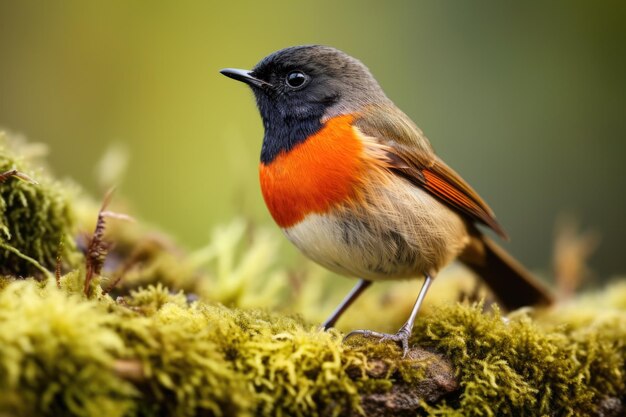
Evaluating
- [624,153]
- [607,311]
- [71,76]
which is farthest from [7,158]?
[624,153]

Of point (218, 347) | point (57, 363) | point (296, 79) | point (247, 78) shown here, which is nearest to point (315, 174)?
point (296, 79)

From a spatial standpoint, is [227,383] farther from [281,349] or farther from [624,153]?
[624,153]

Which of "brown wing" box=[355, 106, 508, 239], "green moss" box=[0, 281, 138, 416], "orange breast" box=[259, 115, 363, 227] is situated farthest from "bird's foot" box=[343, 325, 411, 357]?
"green moss" box=[0, 281, 138, 416]

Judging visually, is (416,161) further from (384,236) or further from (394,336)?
(394,336)

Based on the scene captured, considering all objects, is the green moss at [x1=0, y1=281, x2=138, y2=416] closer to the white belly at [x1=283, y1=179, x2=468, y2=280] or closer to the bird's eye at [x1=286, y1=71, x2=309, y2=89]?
the white belly at [x1=283, y1=179, x2=468, y2=280]

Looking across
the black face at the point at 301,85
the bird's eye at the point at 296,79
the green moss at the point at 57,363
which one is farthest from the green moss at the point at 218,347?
the bird's eye at the point at 296,79

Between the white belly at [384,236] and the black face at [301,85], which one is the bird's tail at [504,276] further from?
the black face at [301,85]

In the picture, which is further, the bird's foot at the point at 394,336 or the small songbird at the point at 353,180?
the small songbird at the point at 353,180

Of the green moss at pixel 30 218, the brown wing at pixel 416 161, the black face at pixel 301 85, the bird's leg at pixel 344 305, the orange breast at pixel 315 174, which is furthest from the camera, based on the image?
the bird's leg at pixel 344 305
